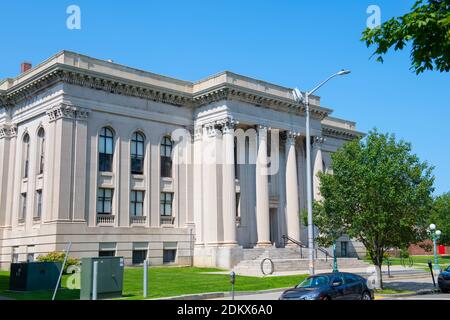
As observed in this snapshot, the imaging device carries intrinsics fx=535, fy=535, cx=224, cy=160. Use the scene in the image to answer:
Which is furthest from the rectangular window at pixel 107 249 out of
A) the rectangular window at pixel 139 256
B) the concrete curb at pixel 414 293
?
the concrete curb at pixel 414 293

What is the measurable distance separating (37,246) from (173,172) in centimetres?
1194

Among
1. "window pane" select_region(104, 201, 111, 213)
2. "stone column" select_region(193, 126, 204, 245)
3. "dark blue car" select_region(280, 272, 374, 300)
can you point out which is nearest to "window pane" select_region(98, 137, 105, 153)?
"window pane" select_region(104, 201, 111, 213)

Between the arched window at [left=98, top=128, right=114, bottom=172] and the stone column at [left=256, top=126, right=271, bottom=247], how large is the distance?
11.9 m

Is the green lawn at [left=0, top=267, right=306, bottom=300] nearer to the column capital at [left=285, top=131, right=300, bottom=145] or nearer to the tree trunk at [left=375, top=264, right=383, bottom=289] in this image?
the tree trunk at [left=375, top=264, right=383, bottom=289]

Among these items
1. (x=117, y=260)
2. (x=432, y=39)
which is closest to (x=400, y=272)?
(x=117, y=260)

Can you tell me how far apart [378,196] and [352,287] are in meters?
10.0

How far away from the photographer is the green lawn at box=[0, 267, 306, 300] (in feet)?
77.4

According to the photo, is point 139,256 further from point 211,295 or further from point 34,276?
point 211,295

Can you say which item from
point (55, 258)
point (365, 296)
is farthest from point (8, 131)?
point (365, 296)

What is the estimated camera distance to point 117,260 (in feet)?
71.8

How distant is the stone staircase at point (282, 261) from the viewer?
3662 cm

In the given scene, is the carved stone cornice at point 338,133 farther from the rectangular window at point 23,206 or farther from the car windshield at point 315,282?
the car windshield at point 315,282

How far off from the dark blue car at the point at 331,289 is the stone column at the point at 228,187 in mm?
21652
